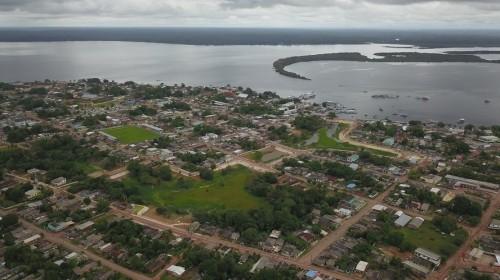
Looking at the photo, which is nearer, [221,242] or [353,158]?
[221,242]

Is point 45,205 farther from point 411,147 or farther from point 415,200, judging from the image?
point 411,147

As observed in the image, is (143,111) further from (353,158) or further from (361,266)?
(361,266)

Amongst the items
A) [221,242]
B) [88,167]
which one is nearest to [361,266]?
[221,242]

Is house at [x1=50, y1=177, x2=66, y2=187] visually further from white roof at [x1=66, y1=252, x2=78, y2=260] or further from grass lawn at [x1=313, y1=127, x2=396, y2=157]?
grass lawn at [x1=313, y1=127, x2=396, y2=157]

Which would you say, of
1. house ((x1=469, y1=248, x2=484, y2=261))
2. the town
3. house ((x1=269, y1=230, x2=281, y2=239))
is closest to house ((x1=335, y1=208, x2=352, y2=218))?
the town

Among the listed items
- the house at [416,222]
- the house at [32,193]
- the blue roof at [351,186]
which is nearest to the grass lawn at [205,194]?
the house at [32,193]

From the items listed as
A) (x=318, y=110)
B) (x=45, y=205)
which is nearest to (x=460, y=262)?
(x=45, y=205)

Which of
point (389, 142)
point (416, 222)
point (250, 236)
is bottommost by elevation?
point (416, 222)
